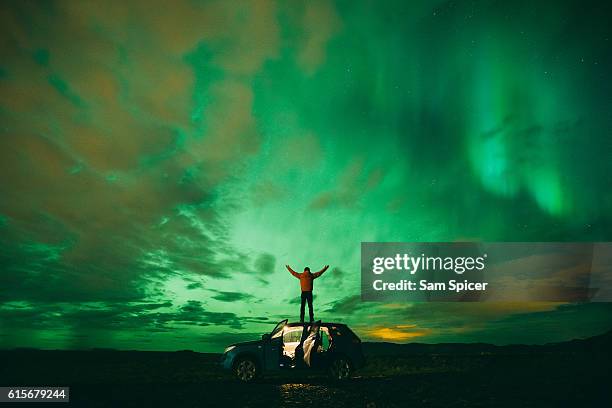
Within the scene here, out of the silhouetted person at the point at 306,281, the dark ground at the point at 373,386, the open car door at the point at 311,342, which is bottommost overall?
the dark ground at the point at 373,386

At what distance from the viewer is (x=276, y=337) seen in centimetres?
1692

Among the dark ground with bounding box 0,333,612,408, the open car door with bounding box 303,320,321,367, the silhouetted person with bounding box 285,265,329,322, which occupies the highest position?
the silhouetted person with bounding box 285,265,329,322

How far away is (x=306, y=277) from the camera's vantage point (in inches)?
816

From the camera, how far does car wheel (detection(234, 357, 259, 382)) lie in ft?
56.0

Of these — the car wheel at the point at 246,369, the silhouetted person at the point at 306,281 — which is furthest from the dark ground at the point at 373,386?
the silhouetted person at the point at 306,281

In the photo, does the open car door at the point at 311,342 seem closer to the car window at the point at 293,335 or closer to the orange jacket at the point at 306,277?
the car window at the point at 293,335

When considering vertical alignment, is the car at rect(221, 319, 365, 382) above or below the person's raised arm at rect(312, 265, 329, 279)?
below

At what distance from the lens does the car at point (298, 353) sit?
660 inches

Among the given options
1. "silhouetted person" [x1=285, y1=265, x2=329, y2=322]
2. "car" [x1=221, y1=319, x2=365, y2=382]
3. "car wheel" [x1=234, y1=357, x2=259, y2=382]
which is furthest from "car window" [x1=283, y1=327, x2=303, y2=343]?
"silhouetted person" [x1=285, y1=265, x2=329, y2=322]

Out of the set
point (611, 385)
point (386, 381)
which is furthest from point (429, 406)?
point (611, 385)

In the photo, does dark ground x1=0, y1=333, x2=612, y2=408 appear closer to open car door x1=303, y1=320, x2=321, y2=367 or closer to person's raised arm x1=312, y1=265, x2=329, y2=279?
open car door x1=303, y1=320, x2=321, y2=367

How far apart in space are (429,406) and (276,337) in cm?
578

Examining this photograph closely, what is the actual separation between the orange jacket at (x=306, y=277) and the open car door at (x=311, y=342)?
3.75 metres

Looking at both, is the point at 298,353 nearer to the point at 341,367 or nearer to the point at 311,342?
the point at 311,342
